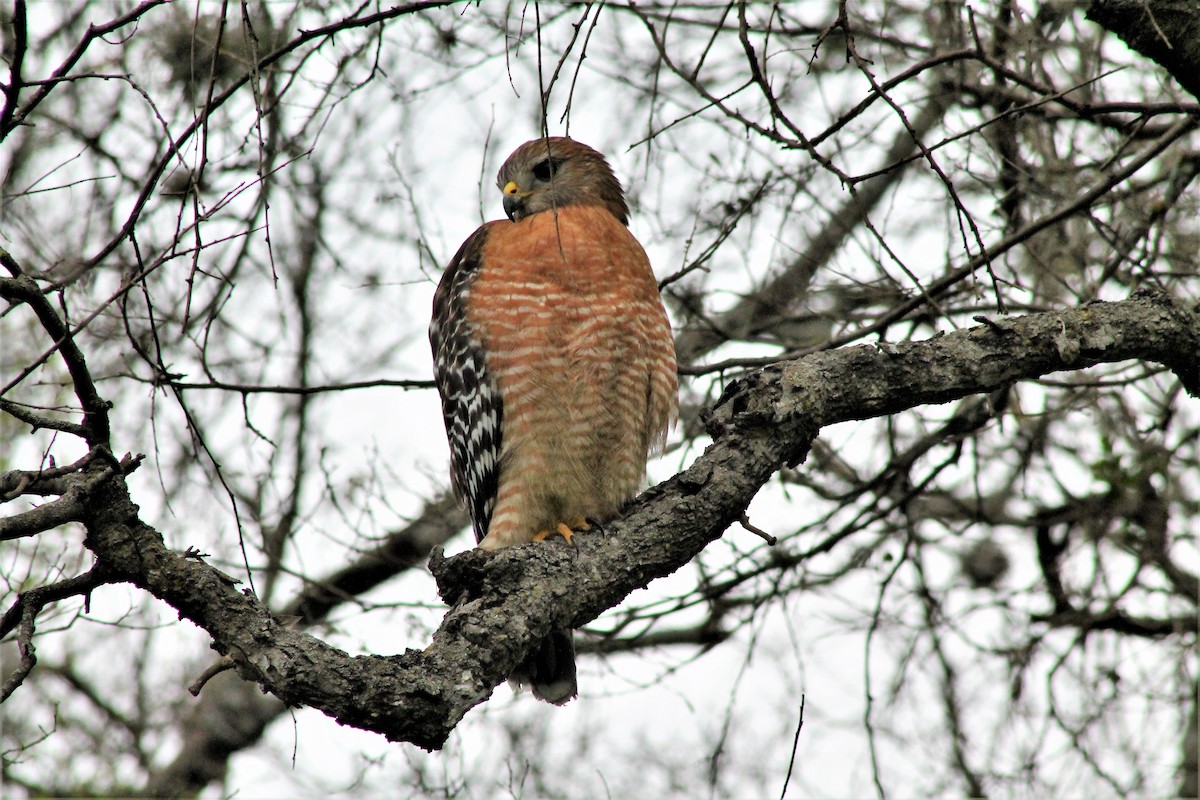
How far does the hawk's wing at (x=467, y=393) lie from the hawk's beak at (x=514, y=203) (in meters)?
0.36

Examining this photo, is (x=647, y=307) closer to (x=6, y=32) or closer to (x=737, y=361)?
(x=737, y=361)

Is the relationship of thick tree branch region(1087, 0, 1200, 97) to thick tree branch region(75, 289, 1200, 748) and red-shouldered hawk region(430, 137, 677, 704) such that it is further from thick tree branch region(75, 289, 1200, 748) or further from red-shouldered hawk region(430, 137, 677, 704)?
red-shouldered hawk region(430, 137, 677, 704)

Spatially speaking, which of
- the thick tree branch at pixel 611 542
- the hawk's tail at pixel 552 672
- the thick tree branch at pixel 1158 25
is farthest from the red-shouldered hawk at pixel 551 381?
the thick tree branch at pixel 1158 25

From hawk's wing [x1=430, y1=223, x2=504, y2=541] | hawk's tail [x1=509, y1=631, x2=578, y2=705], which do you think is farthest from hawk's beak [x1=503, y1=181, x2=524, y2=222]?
hawk's tail [x1=509, y1=631, x2=578, y2=705]

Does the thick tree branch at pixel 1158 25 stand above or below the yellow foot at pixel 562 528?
above

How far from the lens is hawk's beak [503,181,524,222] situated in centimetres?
553

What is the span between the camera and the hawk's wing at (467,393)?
15.7 ft

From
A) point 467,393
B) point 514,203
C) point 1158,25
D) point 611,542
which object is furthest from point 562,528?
point 1158,25

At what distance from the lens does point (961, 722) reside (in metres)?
6.67

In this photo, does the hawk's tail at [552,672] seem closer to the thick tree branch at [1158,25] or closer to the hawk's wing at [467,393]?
the hawk's wing at [467,393]

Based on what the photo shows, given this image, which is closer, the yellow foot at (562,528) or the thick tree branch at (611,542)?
the thick tree branch at (611,542)

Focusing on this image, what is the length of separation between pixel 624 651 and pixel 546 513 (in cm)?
137

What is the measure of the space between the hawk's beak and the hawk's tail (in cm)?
Answer: 216

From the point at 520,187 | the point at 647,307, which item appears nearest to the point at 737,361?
the point at 647,307
